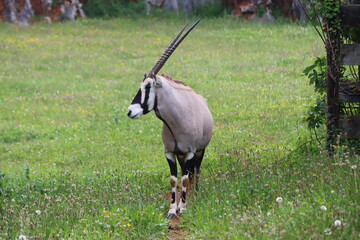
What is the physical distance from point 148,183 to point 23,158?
18.6 feet

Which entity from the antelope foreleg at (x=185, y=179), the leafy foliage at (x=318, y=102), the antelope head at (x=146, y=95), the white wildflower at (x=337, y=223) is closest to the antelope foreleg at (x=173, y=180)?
the antelope foreleg at (x=185, y=179)

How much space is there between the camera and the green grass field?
7840 mm

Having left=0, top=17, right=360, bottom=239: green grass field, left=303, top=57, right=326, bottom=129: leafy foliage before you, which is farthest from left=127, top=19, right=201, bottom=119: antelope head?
left=303, top=57, right=326, bottom=129: leafy foliage

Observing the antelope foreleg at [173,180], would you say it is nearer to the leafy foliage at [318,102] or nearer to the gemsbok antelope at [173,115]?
the gemsbok antelope at [173,115]

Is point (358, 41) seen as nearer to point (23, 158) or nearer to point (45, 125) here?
point (23, 158)

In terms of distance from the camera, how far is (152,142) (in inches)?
635

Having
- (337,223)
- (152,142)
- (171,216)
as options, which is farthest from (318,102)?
(152,142)

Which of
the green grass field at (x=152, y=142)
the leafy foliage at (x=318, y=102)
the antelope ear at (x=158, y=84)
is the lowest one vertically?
the green grass field at (x=152, y=142)

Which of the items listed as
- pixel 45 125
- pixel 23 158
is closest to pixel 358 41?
pixel 23 158

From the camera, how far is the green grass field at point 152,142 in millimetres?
7840

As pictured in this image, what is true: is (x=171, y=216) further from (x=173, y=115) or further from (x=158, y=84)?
(x=158, y=84)

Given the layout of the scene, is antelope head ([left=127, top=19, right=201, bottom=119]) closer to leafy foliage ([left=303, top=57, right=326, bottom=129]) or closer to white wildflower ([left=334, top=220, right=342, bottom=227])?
leafy foliage ([left=303, top=57, right=326, bottom=129])

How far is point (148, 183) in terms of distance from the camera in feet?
36.8

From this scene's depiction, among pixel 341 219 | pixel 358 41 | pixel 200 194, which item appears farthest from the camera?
pixel 358 41
